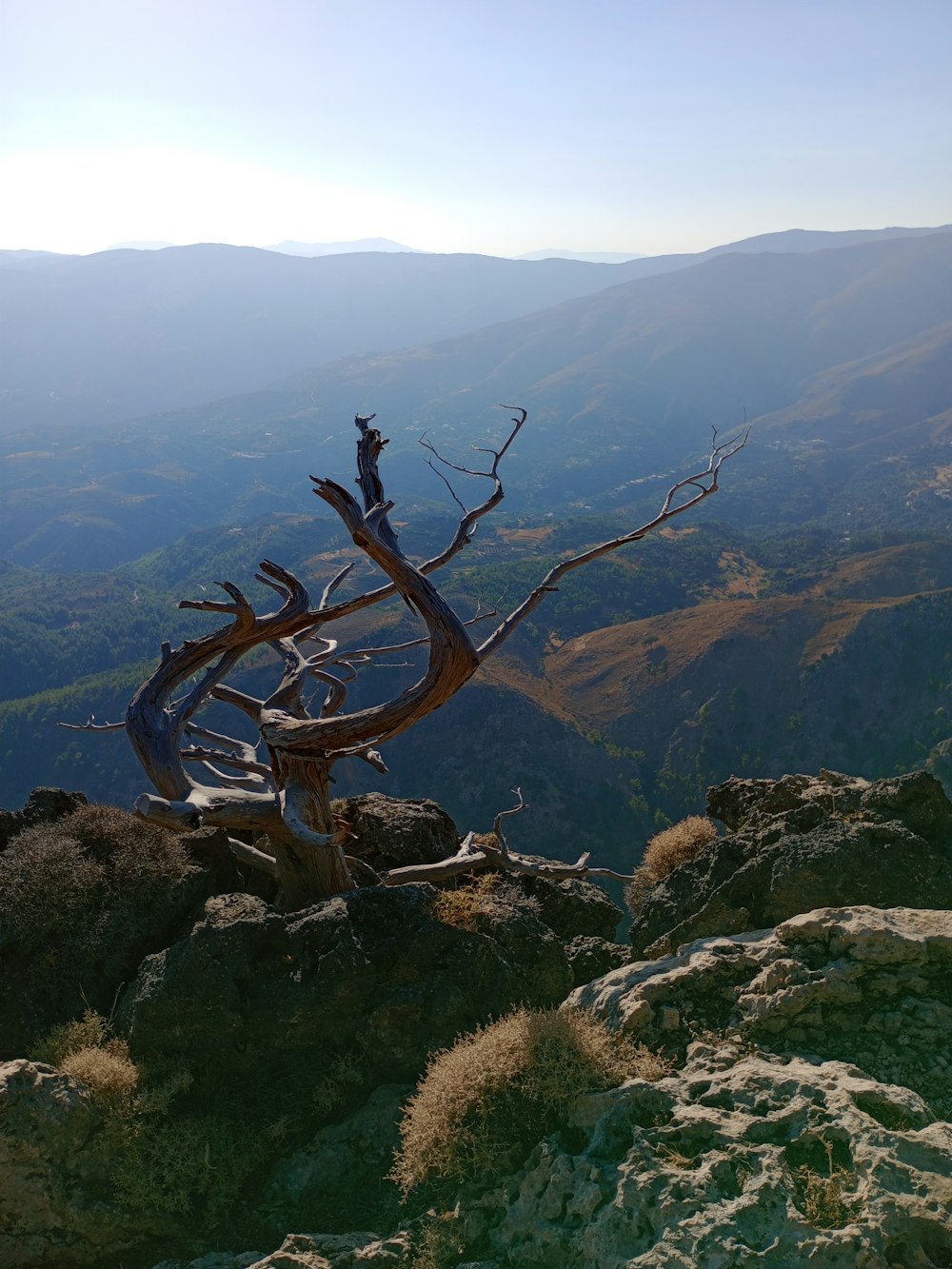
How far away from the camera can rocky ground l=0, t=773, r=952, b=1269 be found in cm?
449

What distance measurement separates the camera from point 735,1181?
14.9 ft

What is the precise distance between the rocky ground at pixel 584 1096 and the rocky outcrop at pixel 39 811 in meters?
1.86

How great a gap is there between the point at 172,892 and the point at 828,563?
136262 mm

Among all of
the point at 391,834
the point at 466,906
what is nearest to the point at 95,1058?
the point at 466,906

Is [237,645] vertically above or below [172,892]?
above

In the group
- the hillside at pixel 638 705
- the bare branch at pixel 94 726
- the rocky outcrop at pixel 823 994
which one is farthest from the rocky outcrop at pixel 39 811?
the hillside at pixel 638 705

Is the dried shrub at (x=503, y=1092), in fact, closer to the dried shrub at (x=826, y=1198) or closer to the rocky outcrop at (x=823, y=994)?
the rocky outcrop at (x=823, y=994)

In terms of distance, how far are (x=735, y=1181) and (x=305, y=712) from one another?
6378 mm

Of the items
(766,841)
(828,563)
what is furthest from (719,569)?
(766,841)

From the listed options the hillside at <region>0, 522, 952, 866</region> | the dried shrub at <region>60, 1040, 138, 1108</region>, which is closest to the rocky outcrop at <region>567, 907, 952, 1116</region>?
the dried shrub at <region>60, 1040, 138, 1108</region>

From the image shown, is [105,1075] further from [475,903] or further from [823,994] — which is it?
[823,994]

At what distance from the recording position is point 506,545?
552ft

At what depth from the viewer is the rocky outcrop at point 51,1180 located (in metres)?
5.29

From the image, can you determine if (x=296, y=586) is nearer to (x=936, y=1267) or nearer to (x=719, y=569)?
(x=936, y=1267)
